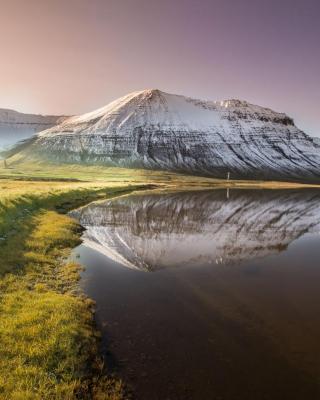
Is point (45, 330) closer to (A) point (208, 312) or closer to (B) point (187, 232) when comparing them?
(A) point (208, 312)

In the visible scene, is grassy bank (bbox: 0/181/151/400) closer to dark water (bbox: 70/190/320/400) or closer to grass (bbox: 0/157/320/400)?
grass (bbox: 0/157/320/400)

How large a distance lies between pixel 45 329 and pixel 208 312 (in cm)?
770

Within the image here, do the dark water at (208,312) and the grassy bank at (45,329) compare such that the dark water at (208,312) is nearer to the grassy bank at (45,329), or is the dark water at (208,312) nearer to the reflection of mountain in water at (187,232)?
the reflection of mountain in water at (187,232)

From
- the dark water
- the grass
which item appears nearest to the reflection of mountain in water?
the dark water

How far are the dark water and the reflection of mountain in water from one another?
0.20m

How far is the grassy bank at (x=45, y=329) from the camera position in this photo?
11.3 metres

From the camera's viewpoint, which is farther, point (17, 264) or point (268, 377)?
point (17, 264)

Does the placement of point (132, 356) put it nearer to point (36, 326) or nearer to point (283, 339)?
point (36, 326)

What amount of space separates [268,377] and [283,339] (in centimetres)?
305

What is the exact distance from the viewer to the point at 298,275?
25.2 meters

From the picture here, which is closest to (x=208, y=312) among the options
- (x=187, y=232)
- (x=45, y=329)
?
(x=45, y=329)

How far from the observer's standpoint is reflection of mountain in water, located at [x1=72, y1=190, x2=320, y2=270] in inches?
1172

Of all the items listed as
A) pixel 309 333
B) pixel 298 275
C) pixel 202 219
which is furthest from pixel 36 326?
pixel 202 219

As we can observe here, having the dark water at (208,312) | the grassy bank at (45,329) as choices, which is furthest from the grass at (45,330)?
the dark water at (208,312)
